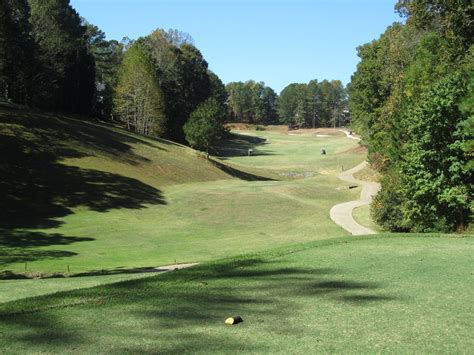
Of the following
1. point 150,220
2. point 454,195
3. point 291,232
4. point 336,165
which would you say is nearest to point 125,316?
point 454,195

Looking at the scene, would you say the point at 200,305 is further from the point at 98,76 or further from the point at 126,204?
the point at 98,76

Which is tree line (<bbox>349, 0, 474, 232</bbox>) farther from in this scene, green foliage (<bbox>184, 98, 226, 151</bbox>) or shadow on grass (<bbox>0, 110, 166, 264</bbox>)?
green foliage (<bbox>184, 98, 226, 151</bbox>)

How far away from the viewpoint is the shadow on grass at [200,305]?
6.36 m

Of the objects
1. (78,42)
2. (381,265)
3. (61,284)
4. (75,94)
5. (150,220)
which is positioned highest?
(78,42)

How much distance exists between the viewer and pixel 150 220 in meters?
39.1

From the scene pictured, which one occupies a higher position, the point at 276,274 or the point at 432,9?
the point at 432,9

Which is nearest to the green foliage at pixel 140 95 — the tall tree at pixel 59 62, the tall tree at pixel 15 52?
the tall tree at pixel 59 62

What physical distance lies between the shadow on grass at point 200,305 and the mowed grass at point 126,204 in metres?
13.7

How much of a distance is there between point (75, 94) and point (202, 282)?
76.1 m

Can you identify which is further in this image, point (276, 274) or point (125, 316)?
point (276, 274)

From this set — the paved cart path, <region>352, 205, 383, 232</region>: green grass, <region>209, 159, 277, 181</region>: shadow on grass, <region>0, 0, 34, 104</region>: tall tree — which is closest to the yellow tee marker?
the paved cart path

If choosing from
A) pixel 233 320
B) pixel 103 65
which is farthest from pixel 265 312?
pixel 103 65

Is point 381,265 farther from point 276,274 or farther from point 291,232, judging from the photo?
point 291,232

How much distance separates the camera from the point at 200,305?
8.09 metres
